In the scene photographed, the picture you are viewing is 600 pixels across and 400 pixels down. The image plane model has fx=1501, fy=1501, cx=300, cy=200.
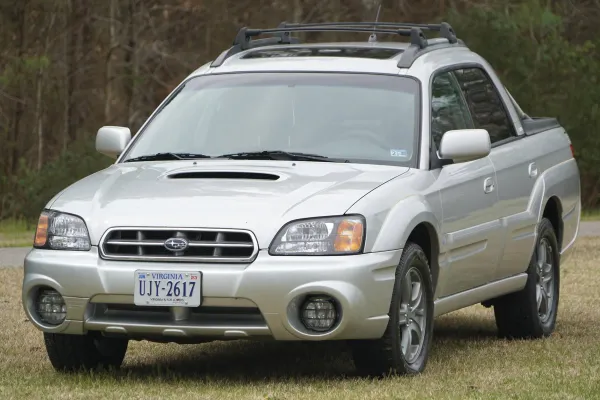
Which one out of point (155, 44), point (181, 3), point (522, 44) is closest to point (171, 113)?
point (522, 44)

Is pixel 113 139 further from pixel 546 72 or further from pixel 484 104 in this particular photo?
pixel 546 72

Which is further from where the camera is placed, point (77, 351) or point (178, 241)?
point (77, 351)

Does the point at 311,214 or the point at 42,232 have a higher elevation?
the point at 311,214

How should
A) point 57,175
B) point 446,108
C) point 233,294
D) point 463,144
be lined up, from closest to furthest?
point 233,294 → point 463,144 → point 446,108 → point 57,175

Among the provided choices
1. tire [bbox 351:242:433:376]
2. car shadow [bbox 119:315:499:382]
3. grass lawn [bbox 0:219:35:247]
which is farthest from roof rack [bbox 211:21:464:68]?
grass lawn [bbox 0:219:35:247]

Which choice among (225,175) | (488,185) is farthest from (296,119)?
(488,185)

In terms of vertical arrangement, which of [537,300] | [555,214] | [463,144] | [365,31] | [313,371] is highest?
[365,31]

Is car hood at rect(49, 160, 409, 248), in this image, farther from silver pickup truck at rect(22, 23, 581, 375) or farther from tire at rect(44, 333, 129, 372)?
tire at rect(44, 333, 129, 372)

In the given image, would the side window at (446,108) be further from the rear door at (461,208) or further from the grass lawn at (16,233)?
the grass lawn at (16,233)

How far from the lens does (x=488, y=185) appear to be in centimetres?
874

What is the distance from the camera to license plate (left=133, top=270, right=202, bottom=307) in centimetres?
701

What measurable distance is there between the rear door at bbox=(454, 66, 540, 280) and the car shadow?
2.26ft

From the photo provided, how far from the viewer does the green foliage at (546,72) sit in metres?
26.8

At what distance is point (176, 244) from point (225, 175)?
2.45 feet
